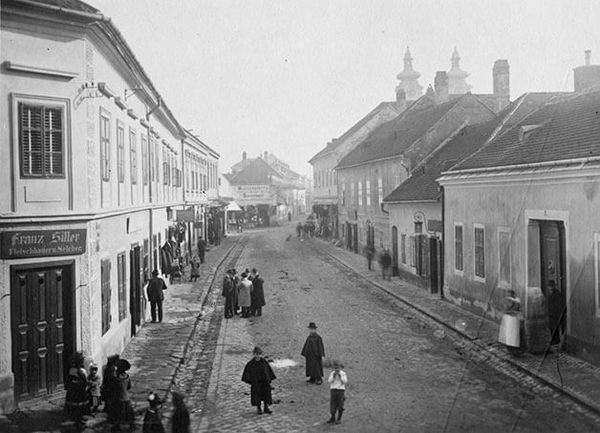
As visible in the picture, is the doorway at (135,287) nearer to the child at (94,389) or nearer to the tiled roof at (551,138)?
the child at (94,389)

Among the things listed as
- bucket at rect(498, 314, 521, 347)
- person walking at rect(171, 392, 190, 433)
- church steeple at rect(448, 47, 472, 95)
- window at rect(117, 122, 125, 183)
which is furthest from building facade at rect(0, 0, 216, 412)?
church steeple at rect(448, 47, 472, 95)

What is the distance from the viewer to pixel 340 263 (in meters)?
34.9

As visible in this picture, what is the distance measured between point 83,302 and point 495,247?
1083 cm

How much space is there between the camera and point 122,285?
1527 cm

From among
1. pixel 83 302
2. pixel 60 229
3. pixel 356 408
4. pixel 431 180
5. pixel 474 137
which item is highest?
pixel 474 137

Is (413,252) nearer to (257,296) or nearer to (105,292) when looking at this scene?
(257,296)

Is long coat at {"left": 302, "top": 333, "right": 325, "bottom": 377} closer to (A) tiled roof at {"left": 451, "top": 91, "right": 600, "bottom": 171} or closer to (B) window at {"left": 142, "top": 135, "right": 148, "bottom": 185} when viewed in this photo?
(A) tiled roof at {"left": 451, "top": 91, "right": 600, "bottom": 171}

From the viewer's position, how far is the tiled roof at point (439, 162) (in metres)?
24.0

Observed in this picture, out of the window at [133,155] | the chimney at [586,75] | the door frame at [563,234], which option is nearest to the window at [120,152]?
the window at [133,155]

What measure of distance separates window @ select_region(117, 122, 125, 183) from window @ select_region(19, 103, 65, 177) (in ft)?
11.7

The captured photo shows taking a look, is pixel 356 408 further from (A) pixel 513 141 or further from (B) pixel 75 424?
(A) pixel 513 141

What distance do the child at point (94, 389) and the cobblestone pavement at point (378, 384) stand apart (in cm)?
171

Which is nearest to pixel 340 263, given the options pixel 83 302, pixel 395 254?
pixel 395 254

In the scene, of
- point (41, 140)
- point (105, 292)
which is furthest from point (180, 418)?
point (41, 140)
